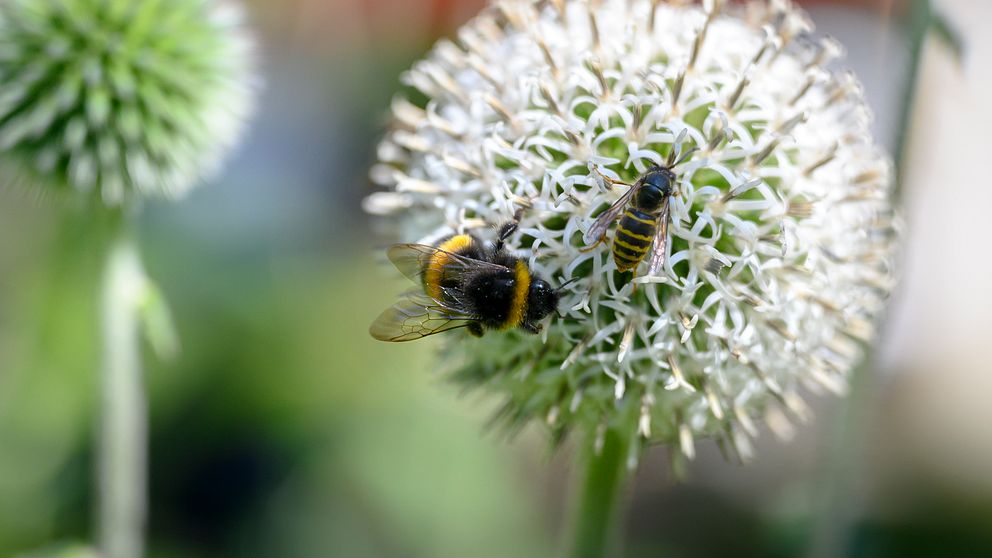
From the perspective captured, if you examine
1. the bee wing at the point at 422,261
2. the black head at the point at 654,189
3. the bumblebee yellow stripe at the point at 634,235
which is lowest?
the bee wing at the point at 422,261

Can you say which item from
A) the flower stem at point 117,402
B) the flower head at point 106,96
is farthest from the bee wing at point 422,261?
the flower head at point 106,96

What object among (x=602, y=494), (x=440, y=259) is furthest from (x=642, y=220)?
(x=602, y=494)

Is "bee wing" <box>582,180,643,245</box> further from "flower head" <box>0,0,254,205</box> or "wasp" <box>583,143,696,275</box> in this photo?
"flower head" <box>0,0,254,205</box>

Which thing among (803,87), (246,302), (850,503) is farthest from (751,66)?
(246,302)

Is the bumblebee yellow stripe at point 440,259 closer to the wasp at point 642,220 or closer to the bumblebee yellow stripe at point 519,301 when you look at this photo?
the bumblebee yellow stripe at point 519,301

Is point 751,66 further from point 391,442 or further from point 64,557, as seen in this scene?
point 391,442

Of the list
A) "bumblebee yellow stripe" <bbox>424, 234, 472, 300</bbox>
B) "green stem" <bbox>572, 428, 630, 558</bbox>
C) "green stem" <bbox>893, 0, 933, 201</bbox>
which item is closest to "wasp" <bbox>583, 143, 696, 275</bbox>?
"bumblebee yellow stripe" <bbox>424, 234, 472, 300</bbox>

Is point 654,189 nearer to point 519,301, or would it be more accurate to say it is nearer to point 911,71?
point 519,301
